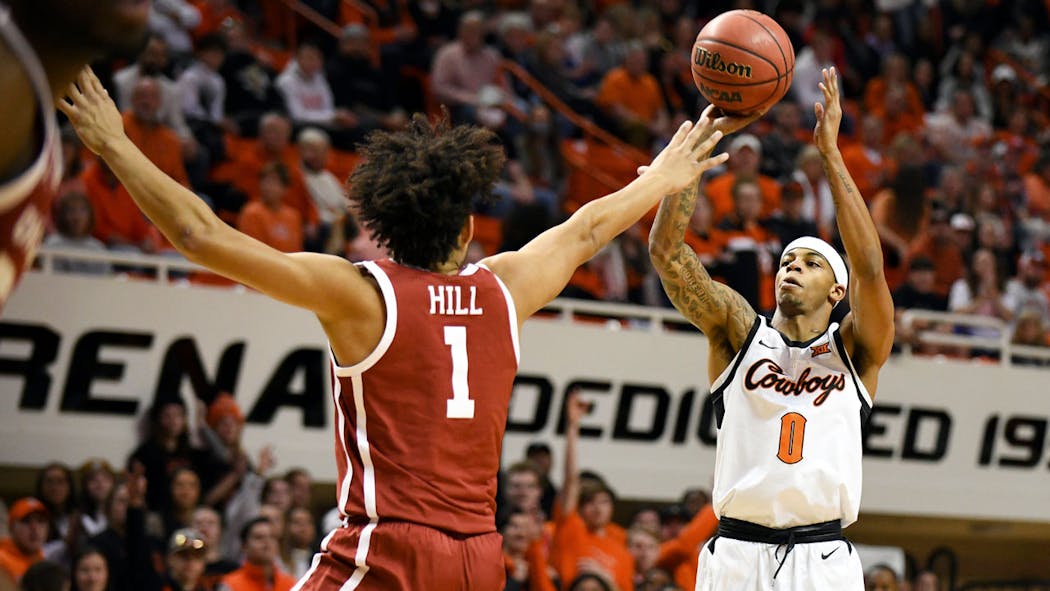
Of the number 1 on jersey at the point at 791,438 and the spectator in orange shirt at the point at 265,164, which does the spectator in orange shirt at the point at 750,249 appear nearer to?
the spectator in orange shirt at the point at 265,164

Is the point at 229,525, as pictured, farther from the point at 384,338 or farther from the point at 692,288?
the point at 384,338

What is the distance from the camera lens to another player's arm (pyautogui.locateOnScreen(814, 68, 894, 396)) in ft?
16.5

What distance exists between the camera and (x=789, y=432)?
526 centimetres

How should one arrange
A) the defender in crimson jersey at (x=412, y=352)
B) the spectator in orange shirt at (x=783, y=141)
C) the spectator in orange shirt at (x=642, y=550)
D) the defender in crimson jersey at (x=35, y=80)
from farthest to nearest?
the spectator in orange shirt at (x=783, y=141)
the spectator in orange shirt at (x=642, y=550)
the defender in crimson jersey at (x=412, y=352)
the defender in crimson jersey at (x=35, y=80)

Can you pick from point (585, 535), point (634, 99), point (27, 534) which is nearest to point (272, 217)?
point (27, 534)

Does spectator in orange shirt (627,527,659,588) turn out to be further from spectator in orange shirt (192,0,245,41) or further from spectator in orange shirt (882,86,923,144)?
spectator in orange shirt (882,86,923,144)

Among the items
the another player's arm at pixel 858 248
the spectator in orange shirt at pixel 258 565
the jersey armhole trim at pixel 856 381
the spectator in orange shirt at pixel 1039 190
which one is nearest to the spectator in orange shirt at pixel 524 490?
the spectator in orange shirt at pixel 258 565

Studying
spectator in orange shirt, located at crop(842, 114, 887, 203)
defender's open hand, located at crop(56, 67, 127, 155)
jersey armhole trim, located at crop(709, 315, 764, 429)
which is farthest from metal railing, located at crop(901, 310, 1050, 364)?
defender's open hand, located at crop(56, 67, 127, 155)

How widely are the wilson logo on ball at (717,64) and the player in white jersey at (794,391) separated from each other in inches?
13.2

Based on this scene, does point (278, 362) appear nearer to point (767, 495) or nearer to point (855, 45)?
point (767, 495)

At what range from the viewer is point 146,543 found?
7.93m

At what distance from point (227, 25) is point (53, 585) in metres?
6.25

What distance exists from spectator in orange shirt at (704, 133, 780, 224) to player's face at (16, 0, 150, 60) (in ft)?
29.6

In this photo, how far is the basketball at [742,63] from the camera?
5180mm
